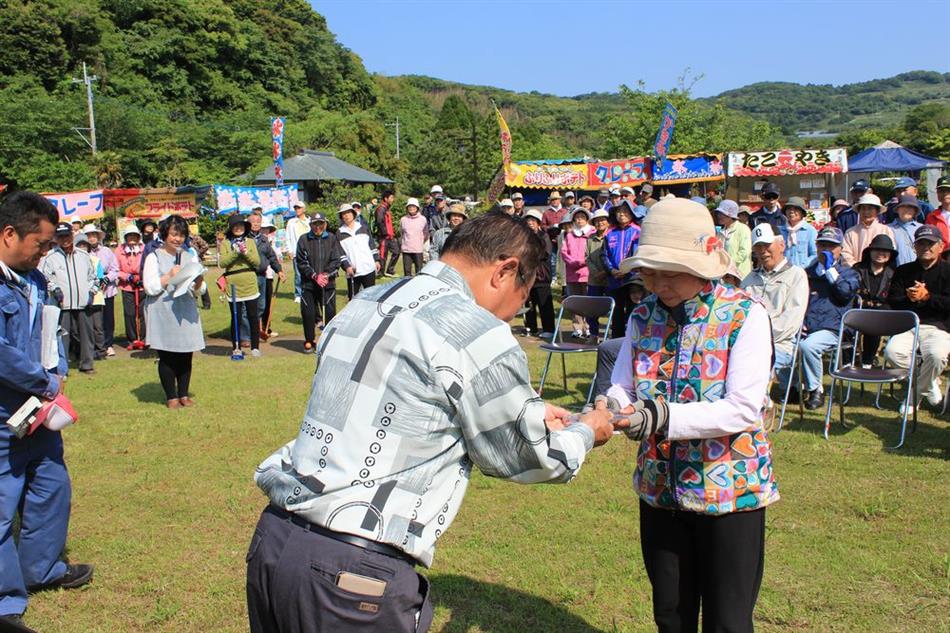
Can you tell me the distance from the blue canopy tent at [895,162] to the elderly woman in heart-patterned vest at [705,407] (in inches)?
914

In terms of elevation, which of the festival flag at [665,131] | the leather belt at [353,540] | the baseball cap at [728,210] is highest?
the festival flag at [665,131]

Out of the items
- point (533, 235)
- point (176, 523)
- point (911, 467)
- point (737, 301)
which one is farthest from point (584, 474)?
point (533, 235)

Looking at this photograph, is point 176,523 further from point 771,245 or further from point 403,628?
point 771,245

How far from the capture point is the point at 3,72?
5359 cm

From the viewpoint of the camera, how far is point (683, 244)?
264 cm

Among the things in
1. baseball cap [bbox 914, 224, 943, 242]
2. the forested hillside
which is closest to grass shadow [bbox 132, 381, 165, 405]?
baseball cap [bbox 914, 224, 943, 242]

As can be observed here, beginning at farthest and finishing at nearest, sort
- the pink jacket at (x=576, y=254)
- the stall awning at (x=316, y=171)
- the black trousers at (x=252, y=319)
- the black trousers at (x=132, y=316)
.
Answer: the stall awning at (x=316, y=171), the black trousers at (x=132, y=316), the pink jacket at (x=576, y=254), the black trousers at (x=252, y=319)

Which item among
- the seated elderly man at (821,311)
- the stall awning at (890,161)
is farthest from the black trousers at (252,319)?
the stall awning at (890,161)

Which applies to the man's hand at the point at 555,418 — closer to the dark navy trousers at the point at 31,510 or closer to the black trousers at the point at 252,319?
the dark navy trousers at the point at 31,510

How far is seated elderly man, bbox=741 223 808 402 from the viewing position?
744 centimetres

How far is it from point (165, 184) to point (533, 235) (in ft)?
147

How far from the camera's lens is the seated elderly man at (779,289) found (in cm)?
744

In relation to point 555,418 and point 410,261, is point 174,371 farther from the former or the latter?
point 410,261

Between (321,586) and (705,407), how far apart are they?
1388mm
